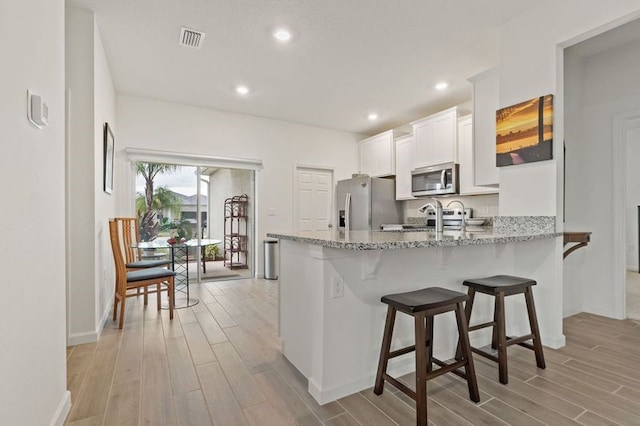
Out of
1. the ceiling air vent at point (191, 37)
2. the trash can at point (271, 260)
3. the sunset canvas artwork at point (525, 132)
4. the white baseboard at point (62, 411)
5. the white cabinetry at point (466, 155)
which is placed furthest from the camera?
the trash can at point (271, 260)

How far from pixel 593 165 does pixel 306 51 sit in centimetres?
331

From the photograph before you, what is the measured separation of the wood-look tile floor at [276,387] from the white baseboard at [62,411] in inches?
1.6

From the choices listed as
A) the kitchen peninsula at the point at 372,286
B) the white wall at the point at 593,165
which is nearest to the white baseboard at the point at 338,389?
the kitchen peninsula at the point at 372,286

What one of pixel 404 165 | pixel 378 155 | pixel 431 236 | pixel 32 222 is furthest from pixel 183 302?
pixel 378 155

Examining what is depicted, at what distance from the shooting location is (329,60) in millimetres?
3514

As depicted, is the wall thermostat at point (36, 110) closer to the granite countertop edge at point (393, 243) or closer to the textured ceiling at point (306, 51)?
the granite countertop edge at point (393, 243)

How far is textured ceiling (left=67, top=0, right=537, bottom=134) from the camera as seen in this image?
2648 millimetres

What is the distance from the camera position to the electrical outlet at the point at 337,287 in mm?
1836

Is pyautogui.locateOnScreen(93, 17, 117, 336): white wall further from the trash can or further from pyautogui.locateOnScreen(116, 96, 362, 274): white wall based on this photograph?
the trash can

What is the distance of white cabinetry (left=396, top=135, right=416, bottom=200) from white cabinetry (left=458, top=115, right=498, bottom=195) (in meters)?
0.86

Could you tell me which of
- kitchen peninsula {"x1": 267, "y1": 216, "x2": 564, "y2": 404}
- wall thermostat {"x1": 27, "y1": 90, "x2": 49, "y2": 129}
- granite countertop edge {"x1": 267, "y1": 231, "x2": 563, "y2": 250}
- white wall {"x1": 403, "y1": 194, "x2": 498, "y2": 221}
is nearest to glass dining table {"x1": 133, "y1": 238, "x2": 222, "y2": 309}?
kitchen peninsula {"x1": 267, "y1": 216, "x2": 564, "y2": 404}

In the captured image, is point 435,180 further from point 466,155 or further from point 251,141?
point 251,141

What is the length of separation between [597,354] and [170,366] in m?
3.19

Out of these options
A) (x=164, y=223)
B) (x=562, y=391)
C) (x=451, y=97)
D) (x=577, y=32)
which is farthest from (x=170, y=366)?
(x=451, y=97)
